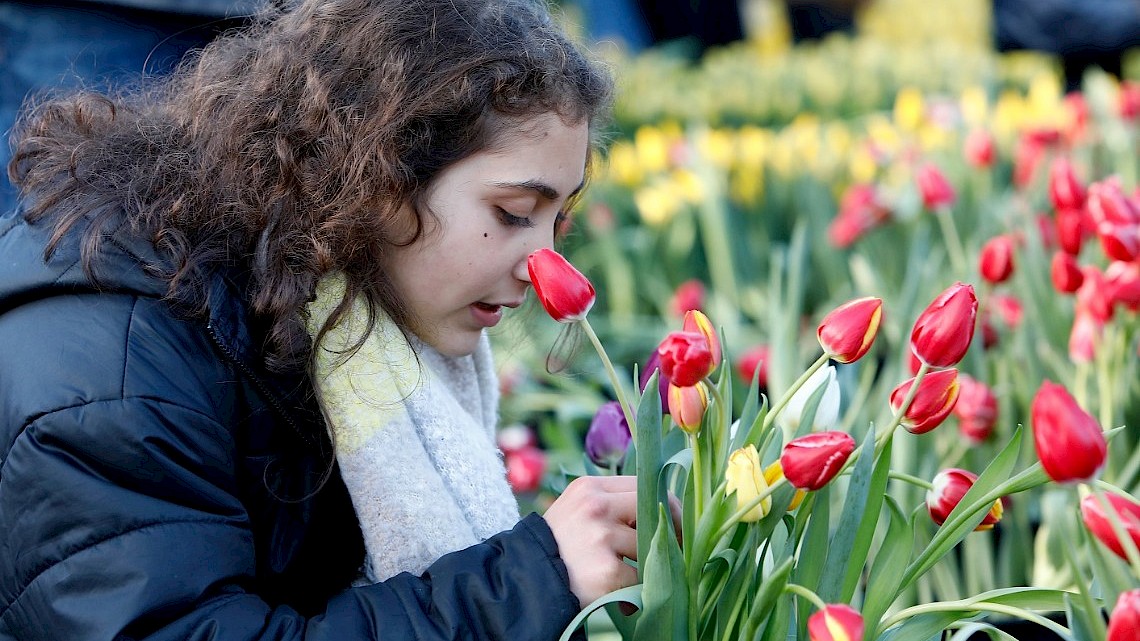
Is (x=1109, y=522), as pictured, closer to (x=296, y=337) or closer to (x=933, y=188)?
(x=296, y=337)

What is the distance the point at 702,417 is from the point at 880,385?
1123 mm

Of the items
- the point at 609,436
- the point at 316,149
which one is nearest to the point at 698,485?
the point at 609,436

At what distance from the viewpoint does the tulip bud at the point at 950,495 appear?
104cm

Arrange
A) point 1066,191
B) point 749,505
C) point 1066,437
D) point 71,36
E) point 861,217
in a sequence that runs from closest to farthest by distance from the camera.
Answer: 1. point 1066,437
2. point 749,505
3. point 1066,191
4. point 71,36
5. point 861,217

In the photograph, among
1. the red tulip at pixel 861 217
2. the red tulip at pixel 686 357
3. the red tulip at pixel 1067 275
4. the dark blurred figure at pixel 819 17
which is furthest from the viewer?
the dark blurred figure at pixel 819 17

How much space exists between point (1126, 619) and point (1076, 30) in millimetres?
8093

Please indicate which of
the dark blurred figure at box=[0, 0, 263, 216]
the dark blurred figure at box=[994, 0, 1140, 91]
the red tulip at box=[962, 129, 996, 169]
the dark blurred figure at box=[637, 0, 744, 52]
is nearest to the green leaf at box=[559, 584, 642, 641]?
the dark blurred figure at box=[0, 0, 263, 216]

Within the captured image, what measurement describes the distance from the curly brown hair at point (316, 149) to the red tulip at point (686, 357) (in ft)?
1.23

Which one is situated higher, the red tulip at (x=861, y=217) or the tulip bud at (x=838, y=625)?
the tulip bud at (x=838, y=625)

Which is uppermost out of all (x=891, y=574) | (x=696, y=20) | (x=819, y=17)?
(x=891, y=574)

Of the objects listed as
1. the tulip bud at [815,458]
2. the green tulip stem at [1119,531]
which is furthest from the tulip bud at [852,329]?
the green tulip stem at [1119,531]

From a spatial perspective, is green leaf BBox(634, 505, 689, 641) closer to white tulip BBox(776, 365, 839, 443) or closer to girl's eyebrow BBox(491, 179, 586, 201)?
white tulip BBox(776, 365, 839, 443)

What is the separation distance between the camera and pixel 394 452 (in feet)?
3.95

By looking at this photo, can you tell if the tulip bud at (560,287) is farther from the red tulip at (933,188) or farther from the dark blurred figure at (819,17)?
the dark blurred figure at (819,17)
